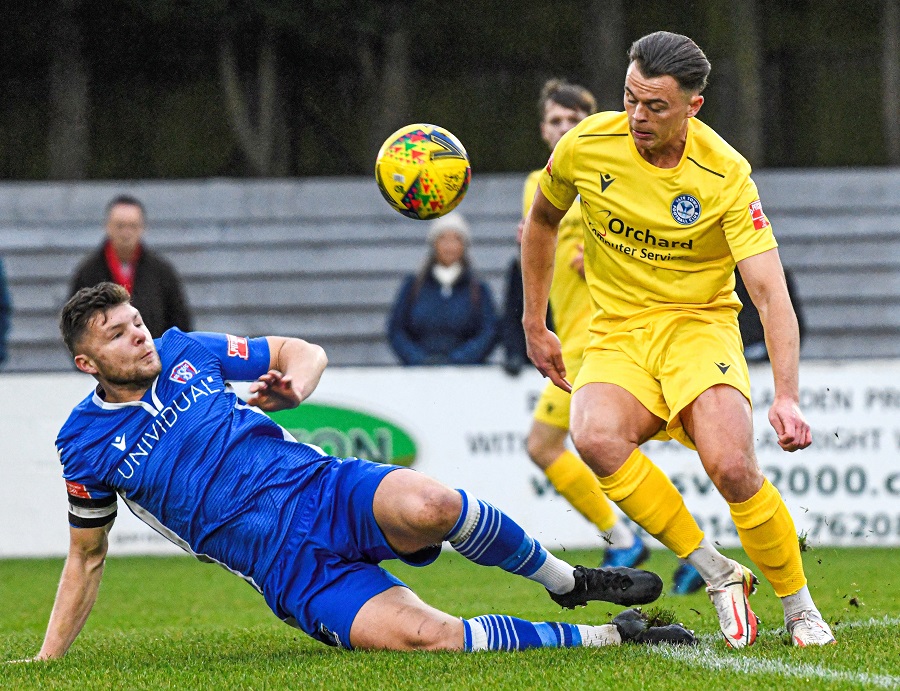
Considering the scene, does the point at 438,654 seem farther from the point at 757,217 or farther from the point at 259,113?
the point at 259,113

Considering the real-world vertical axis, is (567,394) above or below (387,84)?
below

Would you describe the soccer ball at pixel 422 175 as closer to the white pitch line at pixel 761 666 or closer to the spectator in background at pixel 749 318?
the white pitch line at pixel 761 666

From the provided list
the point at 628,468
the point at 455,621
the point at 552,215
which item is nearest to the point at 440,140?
the point at 552,215

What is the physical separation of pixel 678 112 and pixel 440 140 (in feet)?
4.20

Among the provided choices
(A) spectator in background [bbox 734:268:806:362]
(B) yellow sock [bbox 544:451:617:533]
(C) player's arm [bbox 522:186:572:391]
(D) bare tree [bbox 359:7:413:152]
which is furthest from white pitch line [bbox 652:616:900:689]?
(D) bare tree [bbox 359:7:413:152]

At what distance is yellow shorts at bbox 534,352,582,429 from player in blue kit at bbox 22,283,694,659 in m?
2.60

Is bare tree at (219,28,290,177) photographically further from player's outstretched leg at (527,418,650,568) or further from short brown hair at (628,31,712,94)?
short brown hair at (628,31,712,94)

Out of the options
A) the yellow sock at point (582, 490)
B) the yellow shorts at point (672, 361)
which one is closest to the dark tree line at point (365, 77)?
the yellow sock at point (582, 490)

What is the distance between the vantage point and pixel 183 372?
5.09m

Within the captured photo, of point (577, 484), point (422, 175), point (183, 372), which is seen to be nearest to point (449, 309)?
point (577, 484)

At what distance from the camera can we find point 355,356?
14.3m

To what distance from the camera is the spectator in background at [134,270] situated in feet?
31.8

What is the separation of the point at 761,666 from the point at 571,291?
337 cm

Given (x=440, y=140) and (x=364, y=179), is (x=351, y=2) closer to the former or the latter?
(x=364, y=179)
